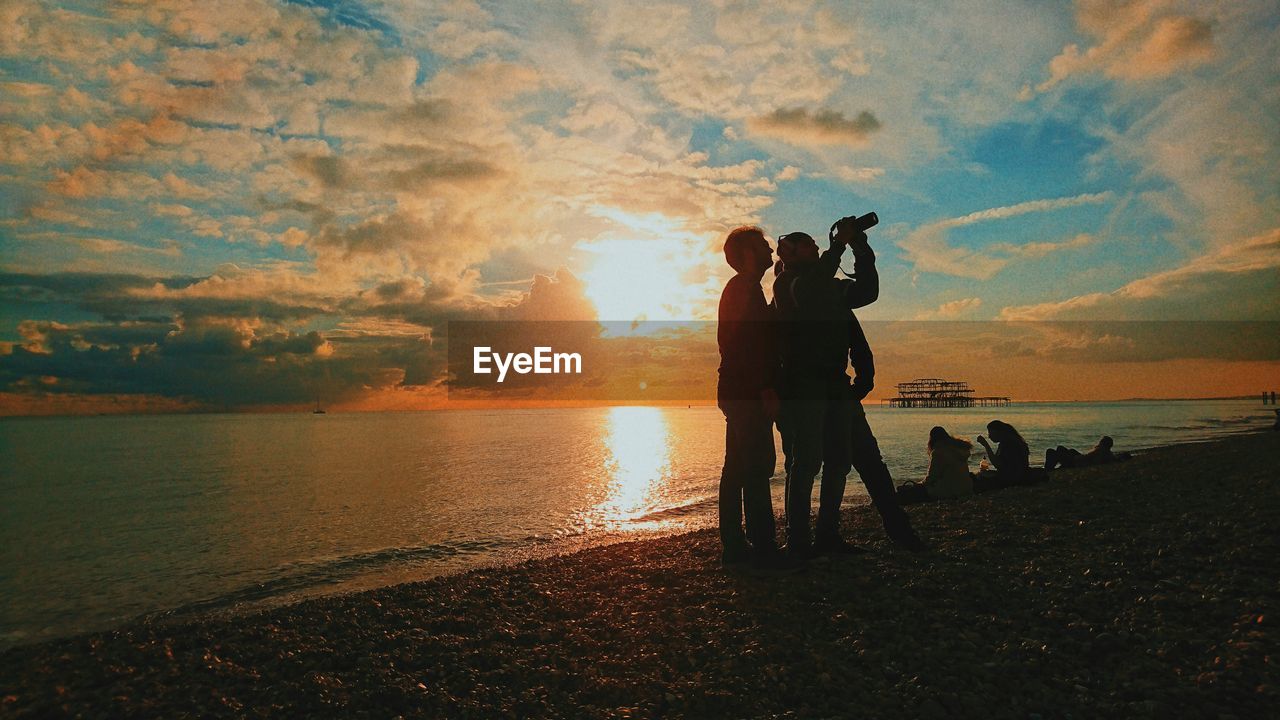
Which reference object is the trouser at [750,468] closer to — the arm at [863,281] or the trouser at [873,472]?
the trouser at [873,472]

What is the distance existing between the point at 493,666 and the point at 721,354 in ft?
11.3

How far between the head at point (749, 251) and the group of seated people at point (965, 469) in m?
6.35

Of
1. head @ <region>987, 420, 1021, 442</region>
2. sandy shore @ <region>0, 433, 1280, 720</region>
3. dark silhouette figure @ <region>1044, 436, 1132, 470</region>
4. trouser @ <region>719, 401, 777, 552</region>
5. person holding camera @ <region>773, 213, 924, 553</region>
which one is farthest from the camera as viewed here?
dark silhouette figure @ <region>1044, 436, 1132, 470</region>

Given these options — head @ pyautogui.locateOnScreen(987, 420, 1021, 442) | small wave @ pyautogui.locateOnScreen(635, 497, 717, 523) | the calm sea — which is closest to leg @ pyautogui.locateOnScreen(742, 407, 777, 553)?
the calm sea

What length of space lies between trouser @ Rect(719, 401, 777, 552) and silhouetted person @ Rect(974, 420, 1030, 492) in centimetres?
844

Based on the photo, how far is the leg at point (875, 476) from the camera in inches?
263

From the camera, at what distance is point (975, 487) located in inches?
494

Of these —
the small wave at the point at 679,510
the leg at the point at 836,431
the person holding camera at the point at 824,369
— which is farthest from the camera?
the small wave at the point at 679,510

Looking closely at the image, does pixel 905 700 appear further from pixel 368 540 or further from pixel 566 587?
pixel 368 540

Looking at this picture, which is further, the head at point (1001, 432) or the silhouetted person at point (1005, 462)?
the head at point (1001, 432)

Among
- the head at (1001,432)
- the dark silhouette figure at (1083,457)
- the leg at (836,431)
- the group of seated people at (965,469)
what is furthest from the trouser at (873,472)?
the dark silhouette figure at (1083,457)

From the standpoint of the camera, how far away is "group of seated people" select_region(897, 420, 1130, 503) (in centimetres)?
1136

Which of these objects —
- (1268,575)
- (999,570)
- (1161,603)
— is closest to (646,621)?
(999,570)

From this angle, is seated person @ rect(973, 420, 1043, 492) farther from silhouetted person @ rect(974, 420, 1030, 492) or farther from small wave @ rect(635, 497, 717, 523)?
small wave @ rect(635, 497, 717, 523)
